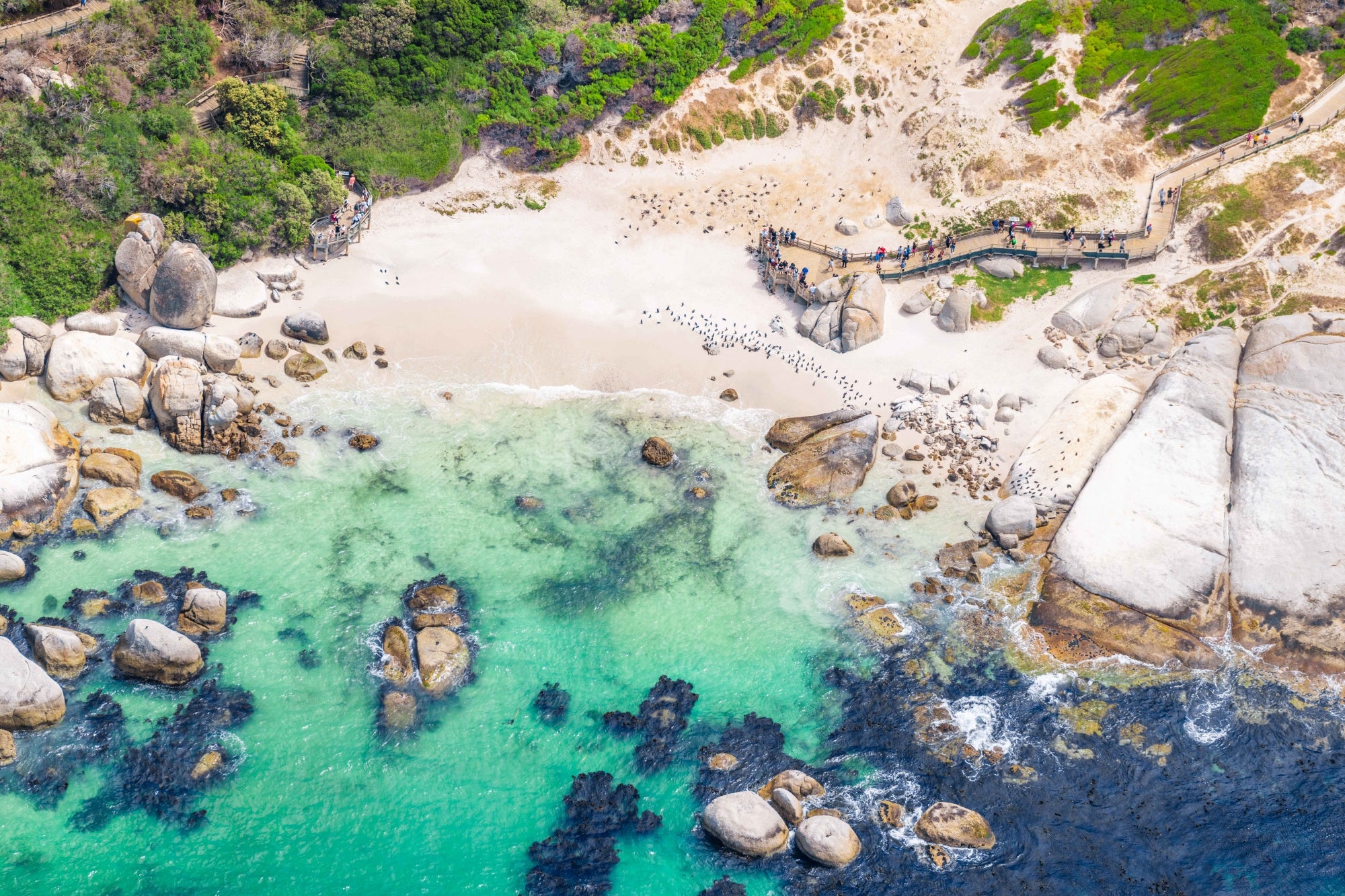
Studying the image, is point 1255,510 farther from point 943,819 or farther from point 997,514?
point 943,819

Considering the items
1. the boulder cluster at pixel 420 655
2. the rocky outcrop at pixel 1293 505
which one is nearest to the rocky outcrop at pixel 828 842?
the boulder cluster at pixel 420 655

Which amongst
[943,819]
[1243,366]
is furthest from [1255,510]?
[943,819]

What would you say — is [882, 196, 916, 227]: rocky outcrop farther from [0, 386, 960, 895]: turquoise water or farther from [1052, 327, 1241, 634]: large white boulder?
[1052, 327, 1241, 634]: large white boulder

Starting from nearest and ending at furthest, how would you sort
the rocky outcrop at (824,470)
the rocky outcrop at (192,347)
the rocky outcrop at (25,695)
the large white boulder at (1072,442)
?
the rocky outcrop at (25,695) < the large white boulder at (1072,442) < the rocky outcrop at (824,470) < the rocky outcrop at (192,347)

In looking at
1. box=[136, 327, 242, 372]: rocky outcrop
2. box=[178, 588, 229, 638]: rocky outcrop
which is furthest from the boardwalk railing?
box=[178, 588, 229, 638]: rocky outcrop

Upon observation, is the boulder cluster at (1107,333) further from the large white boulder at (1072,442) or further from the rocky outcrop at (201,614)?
the rocky outcrop at (201,614)

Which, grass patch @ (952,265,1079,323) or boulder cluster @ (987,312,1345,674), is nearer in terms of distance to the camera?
boulder cluster @ (987,312,1345,674)
